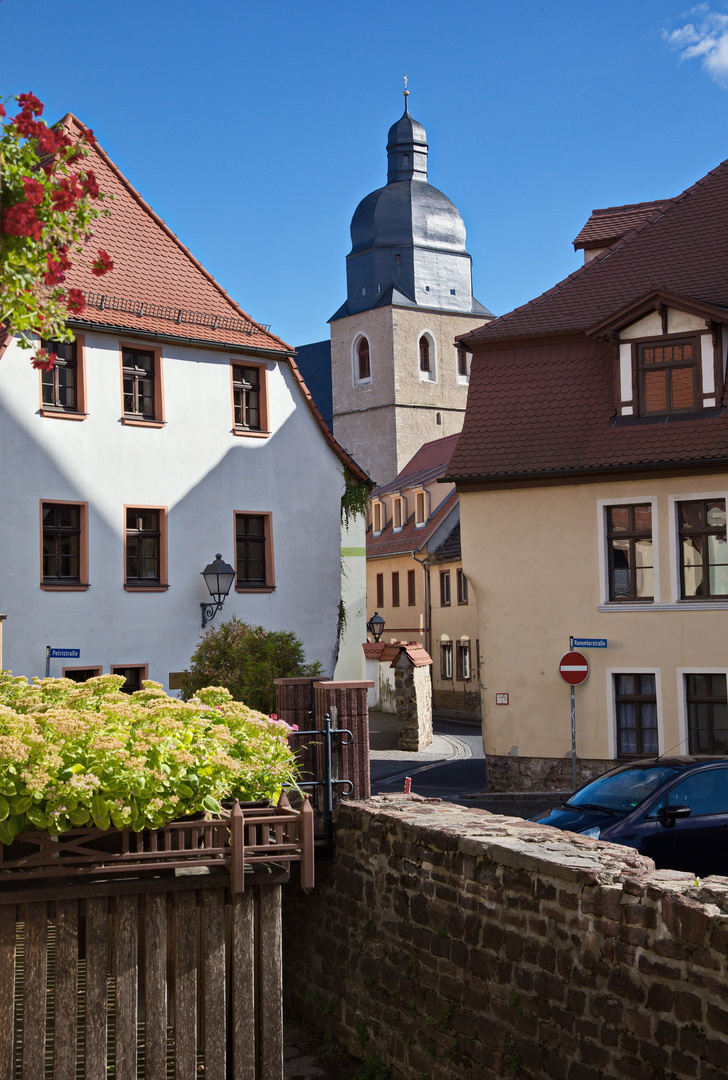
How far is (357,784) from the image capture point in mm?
10516

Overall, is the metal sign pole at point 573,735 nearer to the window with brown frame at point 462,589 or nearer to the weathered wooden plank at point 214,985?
the weathered wooden plank at point 214,985

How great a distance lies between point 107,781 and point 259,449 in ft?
58.3

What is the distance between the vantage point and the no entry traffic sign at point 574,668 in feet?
68.1

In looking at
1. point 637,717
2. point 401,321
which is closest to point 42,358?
point 637,717

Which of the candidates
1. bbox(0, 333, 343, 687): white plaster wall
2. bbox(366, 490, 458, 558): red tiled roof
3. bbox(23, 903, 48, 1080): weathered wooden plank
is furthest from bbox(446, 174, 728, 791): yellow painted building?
bbox(366, 490, 458, 558): red tiled roof

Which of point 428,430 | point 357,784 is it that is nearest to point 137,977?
point 357,784

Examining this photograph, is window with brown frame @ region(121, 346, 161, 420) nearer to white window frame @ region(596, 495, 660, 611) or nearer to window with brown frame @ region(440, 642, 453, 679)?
white window frame @ region(596, 495, 660, 611)

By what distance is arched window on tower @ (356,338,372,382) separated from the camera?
7650cm

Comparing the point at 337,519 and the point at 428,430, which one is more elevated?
the point at 428,430

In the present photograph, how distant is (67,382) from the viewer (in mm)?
21406

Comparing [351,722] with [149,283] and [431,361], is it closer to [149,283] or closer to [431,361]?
[149,283]

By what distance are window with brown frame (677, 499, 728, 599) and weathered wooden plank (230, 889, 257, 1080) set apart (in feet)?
48.5

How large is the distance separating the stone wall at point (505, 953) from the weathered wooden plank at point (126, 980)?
6.75ft

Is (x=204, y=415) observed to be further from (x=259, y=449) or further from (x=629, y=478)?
(x=629, y=478)
